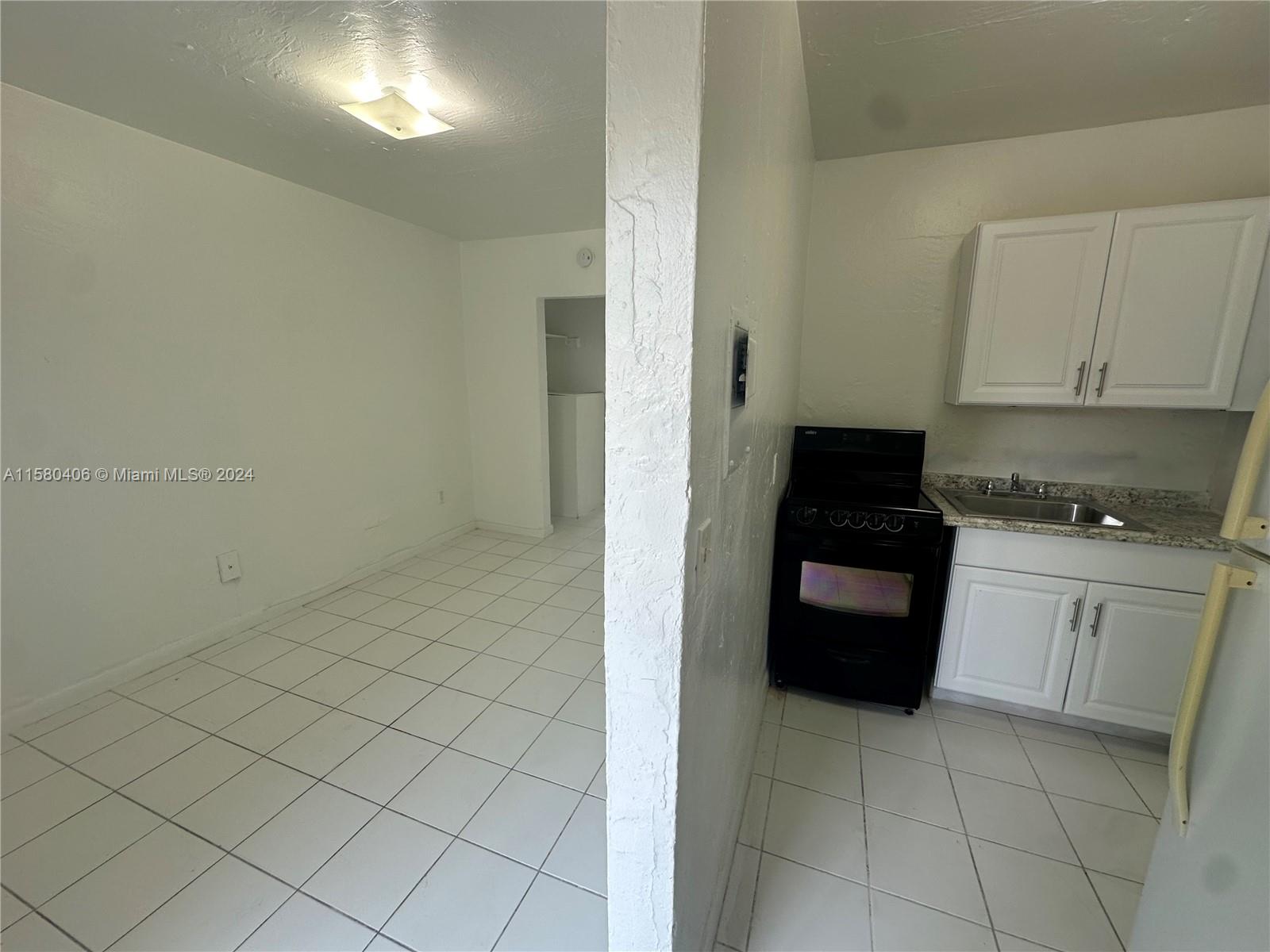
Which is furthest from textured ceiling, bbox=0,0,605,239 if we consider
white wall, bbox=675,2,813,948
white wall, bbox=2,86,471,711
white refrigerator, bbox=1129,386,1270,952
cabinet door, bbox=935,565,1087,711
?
cabinet door, bbox=935,565,1087,711

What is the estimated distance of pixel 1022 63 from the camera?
1.65 m

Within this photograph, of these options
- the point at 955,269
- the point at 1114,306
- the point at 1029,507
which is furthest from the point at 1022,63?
the point at 1029,507

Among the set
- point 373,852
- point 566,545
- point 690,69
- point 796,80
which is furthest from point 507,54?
point 566,545

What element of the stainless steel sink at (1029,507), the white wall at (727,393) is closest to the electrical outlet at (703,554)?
the white wall at (727,393)

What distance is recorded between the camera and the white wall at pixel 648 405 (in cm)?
64

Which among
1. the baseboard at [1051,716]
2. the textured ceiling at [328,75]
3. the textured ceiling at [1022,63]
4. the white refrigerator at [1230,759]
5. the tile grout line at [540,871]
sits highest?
the textured ceiling at [1022,63]

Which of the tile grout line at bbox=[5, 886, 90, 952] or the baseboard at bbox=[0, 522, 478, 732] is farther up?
the baseboard at bbox=[0, 522, 478, 732]

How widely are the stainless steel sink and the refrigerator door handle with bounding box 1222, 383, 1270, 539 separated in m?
1.33

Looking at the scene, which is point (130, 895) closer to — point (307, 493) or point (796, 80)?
point (307, 493)

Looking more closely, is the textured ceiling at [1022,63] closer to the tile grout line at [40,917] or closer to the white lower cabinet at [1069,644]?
the white lower cabinet at [1069,644]

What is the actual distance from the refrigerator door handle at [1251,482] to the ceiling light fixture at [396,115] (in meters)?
2.42

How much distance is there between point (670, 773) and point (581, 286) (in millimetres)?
3298

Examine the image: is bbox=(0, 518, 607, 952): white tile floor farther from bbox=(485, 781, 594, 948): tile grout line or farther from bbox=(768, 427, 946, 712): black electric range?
bbox=(768, 427, 946, 712): black electric range

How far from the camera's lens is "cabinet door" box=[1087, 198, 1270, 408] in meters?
1.73
